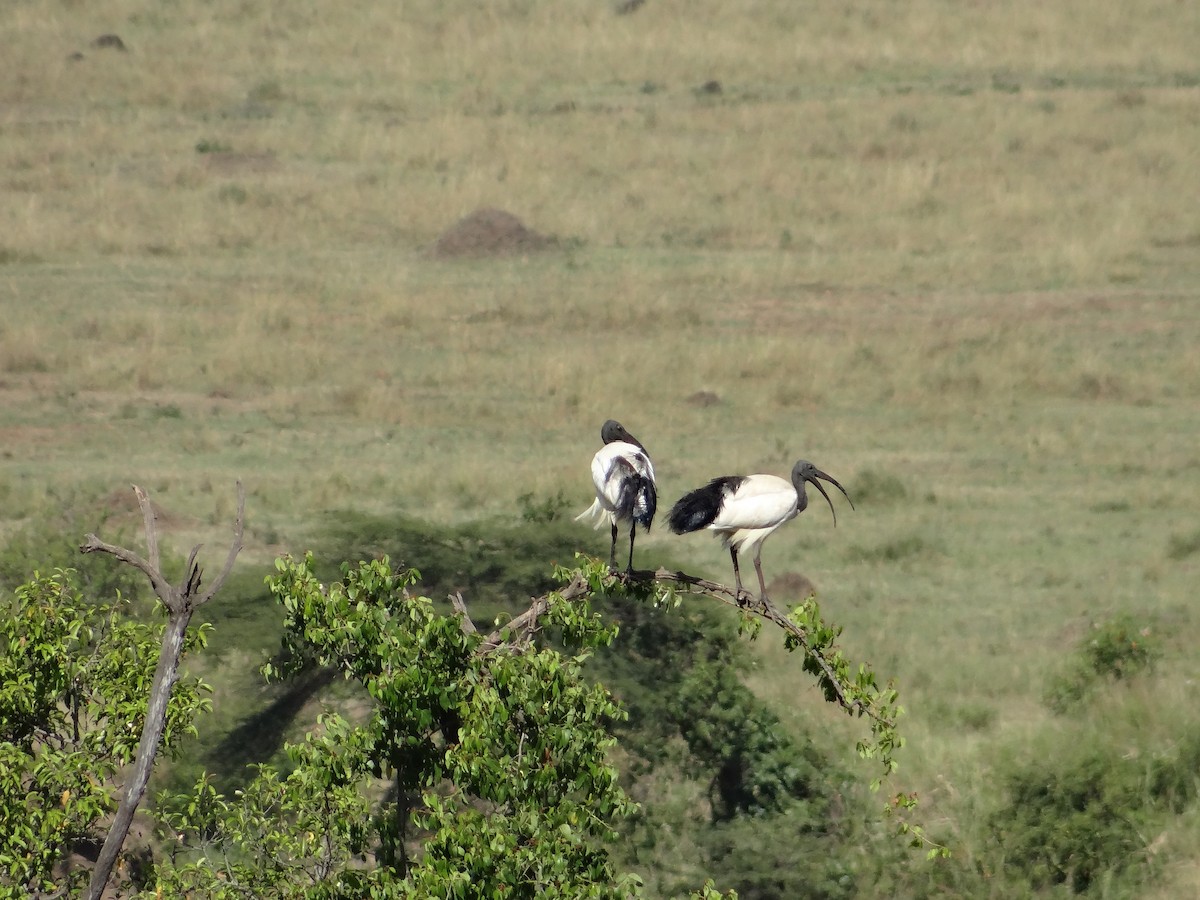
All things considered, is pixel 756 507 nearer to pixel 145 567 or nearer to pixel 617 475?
pixel 617 475

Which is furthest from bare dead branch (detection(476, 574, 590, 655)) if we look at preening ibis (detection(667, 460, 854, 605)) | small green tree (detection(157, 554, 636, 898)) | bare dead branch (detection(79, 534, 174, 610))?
preening ibis (detection(667, 460, 854, 605))

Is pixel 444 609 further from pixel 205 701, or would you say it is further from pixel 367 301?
pixel 367 301

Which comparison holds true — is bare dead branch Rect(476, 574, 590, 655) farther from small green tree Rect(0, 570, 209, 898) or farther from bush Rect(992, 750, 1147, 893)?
bush Rect(992, 750, 1147, 893)

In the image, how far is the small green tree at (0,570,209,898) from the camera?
6.90 metres

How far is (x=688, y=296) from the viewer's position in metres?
27.7

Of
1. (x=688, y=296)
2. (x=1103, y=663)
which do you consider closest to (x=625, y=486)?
(x=1103, y=663)

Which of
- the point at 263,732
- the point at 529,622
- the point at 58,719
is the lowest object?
the point at 263,732

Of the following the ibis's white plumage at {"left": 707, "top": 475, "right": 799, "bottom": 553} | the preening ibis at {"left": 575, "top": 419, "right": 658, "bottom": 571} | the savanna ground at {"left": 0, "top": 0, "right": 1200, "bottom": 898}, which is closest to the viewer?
Answer: the preening ibis at {"left": 575, "top": 419, "right": 658, "bottom": 571}

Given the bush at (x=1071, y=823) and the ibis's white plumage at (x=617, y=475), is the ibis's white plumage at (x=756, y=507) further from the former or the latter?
the bush at (x=1071, y=823)

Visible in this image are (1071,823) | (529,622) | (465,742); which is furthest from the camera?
(1071,823)

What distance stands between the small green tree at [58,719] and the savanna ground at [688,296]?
564 cm

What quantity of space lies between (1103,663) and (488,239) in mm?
18143

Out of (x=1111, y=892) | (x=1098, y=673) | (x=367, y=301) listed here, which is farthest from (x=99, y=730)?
(x=367, y=301)

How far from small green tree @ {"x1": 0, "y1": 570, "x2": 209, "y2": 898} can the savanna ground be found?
5.64m
